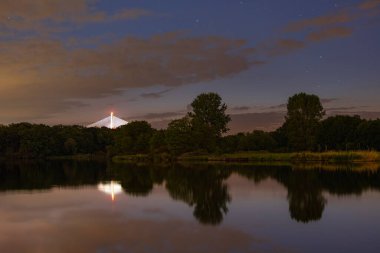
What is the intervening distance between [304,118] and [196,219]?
223 feet

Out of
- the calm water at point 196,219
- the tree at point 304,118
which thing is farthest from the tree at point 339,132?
the calm water at point 196,219

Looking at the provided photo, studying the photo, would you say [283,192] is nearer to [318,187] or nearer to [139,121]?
[318,187]

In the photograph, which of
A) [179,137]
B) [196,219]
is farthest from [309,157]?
[196,219]

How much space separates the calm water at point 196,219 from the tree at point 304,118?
172ft

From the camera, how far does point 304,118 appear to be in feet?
271

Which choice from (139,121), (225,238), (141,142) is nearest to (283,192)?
(225,238)

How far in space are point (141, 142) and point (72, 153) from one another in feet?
136

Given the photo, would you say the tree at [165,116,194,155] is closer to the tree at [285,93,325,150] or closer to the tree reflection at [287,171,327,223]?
the tree at [285,93,325,150]

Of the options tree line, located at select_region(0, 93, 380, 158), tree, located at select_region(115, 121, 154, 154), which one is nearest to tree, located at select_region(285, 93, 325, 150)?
tree line, located at select_region(0, 93, 380, 158)

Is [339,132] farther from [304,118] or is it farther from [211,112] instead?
[211,112]

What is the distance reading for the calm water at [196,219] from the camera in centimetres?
1390

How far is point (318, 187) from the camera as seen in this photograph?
29.4 metres

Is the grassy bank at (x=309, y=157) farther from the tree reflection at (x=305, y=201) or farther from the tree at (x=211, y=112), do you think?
the tree reflection at (x=305, y=201)

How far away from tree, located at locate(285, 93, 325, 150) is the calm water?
2066 inches
